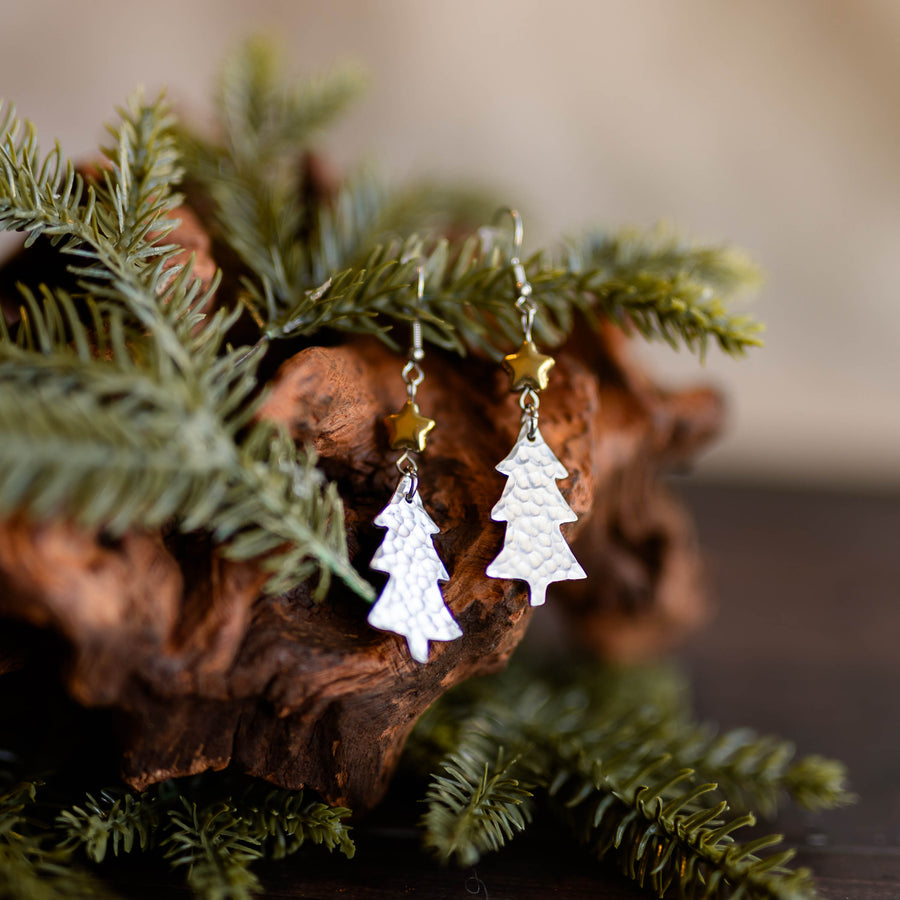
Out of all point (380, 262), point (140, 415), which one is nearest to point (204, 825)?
point (140, 415)

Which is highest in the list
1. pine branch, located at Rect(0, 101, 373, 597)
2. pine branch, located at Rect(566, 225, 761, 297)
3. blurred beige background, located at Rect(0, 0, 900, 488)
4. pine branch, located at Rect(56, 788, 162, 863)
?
blurred beige background, located at Rect(0, 0, 900, 488)

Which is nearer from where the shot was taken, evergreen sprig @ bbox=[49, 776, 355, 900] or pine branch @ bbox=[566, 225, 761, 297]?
evergreen sprig @ bbox=[49, 776, 355, 900]

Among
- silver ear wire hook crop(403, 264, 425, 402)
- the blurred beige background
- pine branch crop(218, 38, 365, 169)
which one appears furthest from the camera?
the blurred beige background

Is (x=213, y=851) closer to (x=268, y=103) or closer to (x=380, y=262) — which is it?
(x=380, y=262)

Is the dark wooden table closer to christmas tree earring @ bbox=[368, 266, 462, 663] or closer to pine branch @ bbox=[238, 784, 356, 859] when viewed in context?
pine branch @ bbox=[238, 784, 356, 859]

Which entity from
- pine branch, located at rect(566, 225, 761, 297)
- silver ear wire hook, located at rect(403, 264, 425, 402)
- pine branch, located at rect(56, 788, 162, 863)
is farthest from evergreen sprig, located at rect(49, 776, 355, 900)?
pine branch, located at rect(566, 225, 761, 297)

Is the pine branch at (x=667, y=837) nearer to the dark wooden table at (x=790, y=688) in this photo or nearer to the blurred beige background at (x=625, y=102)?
the dark wooden table at (x=790, y=688)

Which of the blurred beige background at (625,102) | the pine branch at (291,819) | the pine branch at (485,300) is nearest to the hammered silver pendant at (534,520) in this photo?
the pine branch at (485,300)
